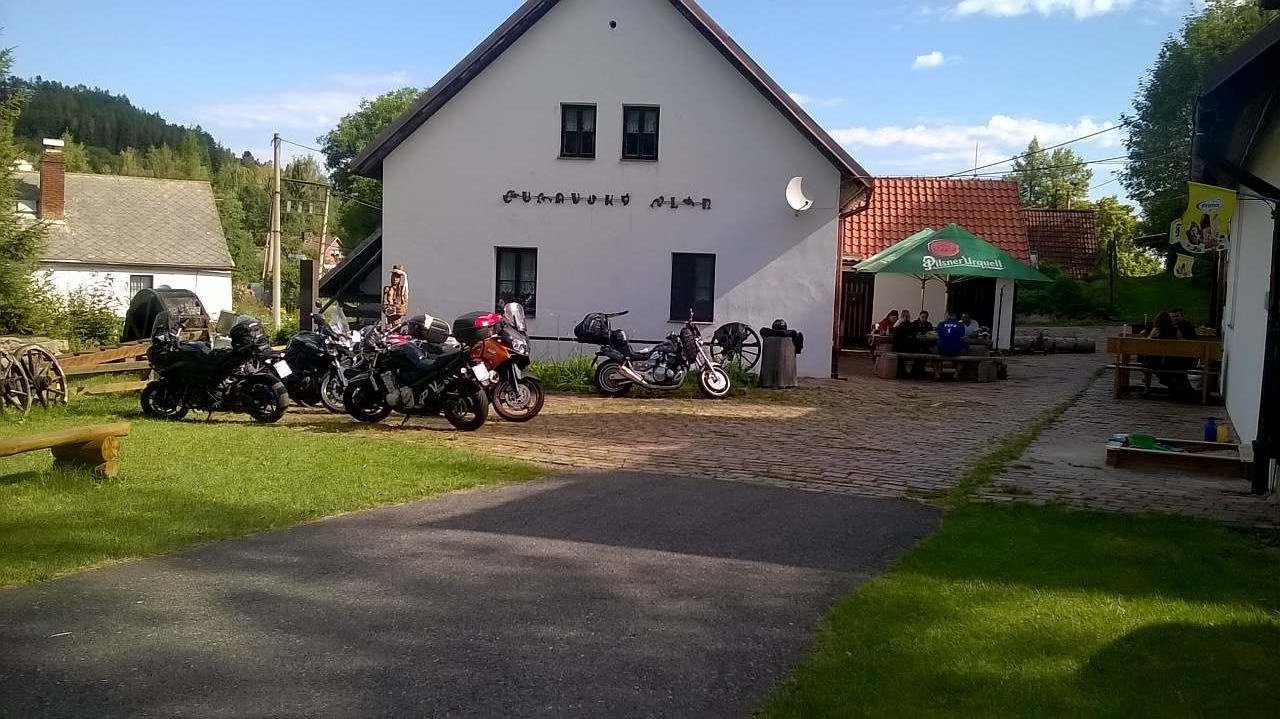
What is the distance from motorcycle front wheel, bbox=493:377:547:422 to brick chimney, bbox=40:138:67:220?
3332 cm

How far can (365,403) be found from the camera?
1380 cm

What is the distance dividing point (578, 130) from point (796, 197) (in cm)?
455

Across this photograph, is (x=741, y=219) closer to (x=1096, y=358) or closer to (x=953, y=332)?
(x=953, y=332)

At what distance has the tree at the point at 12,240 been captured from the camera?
22.5 m

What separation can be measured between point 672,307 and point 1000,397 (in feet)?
21.4

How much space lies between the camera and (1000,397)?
1886cm

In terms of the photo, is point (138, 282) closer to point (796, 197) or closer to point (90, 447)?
point (796, 197)

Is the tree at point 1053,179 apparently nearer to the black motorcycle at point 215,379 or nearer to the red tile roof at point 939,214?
the red tile roof at point 939,214

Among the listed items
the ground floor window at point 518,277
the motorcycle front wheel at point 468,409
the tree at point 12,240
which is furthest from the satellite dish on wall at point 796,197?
the tree at point 12,240

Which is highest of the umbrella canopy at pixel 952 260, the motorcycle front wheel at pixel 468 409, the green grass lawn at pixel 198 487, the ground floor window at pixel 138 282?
the umbrella canopy at pixel 952 260

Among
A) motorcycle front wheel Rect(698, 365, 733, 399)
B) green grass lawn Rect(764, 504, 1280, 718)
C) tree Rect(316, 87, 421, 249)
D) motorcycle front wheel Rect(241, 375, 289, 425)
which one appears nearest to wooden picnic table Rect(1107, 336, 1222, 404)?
motorcycle front wheel Rect(698, 365, 733, 399)

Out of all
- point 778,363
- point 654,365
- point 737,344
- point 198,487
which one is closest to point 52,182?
point 737,344

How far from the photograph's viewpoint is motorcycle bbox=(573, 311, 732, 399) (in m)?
17.8

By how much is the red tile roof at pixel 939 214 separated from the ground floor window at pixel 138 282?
2824 centimetres
